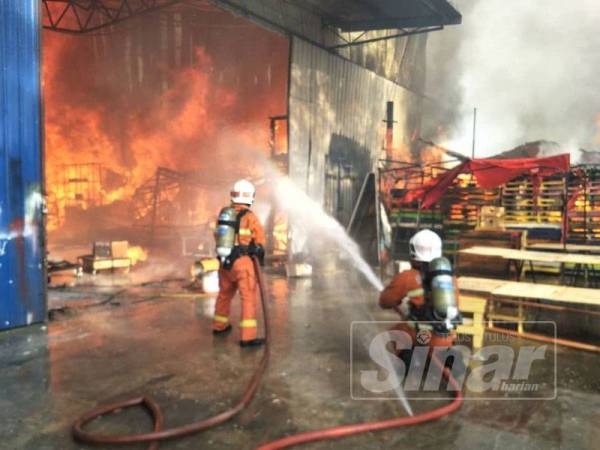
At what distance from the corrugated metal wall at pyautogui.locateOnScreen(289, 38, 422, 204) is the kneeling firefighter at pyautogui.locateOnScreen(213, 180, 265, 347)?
21.9ft

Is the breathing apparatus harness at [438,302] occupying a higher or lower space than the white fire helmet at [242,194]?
lower

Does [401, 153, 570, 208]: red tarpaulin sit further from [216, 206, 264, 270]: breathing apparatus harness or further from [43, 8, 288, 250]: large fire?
[43, 8, 288, 250]: large fire

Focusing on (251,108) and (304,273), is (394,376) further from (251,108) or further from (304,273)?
(251,108)

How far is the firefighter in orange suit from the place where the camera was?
4.62 meters

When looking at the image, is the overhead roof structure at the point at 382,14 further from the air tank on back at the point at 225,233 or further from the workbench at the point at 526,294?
the air tank on back at the point at 225,233

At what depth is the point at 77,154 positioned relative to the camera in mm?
21766

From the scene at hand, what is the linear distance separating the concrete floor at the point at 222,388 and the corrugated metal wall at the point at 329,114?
6512 millimetres

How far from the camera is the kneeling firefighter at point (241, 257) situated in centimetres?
591

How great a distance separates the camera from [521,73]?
3103 centimetres

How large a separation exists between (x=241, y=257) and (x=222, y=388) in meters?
1.83

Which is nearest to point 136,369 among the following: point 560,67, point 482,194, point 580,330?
point 580,330

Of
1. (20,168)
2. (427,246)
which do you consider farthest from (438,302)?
(20,168)

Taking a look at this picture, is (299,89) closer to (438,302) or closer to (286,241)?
(286,241)

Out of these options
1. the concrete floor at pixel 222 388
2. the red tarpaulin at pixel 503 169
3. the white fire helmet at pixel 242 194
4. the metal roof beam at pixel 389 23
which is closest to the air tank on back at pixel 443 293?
the concrete floor at pixel 222 388
